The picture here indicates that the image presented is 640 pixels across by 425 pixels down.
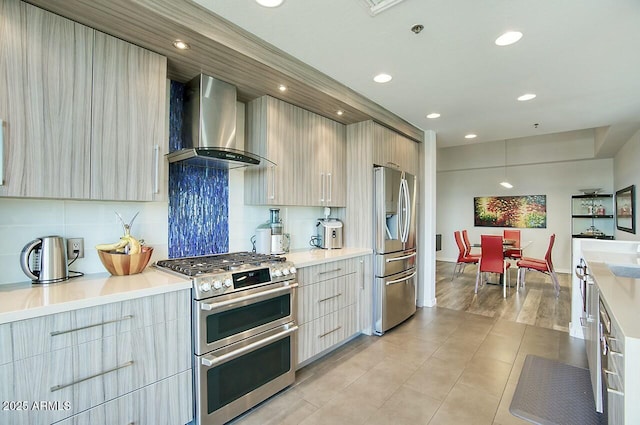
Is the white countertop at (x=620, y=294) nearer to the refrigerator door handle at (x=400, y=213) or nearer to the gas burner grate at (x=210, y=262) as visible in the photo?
the refrigerator door handle at (x=400, y=213)

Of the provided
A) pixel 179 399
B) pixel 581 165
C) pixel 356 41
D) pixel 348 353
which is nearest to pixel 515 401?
pixel 348 353

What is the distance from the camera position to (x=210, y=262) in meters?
2.22

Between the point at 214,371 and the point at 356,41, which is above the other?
the point at 356,41

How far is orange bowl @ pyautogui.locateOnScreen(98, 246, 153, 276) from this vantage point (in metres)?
1.89

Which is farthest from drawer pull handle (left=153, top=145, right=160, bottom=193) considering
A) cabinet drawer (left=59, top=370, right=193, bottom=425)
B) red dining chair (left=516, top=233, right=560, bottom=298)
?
red dining chair (left=516, top=233, right=560, bottom=298)

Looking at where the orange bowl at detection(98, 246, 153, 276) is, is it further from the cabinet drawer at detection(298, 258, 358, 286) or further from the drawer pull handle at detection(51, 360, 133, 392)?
→ the cabinet drawer at detection(298, 258, 358, 286)

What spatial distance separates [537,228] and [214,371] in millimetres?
7917

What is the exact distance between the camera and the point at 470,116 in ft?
12.3

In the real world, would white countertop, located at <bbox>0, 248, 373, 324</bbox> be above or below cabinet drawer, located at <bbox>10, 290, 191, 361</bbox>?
above

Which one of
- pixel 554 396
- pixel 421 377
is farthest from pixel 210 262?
pixel 554 396

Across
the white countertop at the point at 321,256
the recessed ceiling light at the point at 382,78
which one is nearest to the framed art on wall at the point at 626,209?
the white countertop at the point at 321,256

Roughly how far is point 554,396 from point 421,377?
3.09ft

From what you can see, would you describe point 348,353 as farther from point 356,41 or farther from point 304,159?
point 356,41

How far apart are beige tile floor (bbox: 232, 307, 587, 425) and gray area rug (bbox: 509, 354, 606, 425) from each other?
82mm
